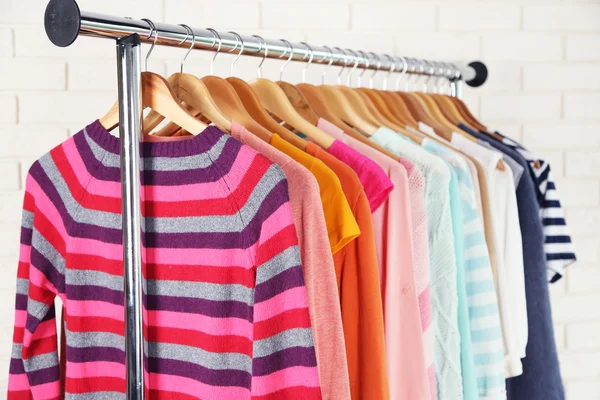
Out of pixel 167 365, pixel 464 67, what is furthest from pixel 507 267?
pixel 167 365

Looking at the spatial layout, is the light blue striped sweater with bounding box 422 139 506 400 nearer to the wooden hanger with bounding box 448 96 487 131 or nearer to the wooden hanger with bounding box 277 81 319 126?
the wooden hanger with bounding box 277 81 319 126

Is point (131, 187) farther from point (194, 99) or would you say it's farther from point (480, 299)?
point (480, 299)

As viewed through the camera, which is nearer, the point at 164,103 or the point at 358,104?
the point at 164,103

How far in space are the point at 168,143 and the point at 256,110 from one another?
21 centimetres

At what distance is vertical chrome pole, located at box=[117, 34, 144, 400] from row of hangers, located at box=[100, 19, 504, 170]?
80 millimetres

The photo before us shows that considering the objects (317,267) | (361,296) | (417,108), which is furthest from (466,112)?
(317,267)

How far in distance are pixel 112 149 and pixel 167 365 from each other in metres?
0.33

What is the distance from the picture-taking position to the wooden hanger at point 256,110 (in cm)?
→ 117

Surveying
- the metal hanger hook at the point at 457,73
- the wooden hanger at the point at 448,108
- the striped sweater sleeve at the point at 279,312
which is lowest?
the striped sweater sleeve at the point at 279,312

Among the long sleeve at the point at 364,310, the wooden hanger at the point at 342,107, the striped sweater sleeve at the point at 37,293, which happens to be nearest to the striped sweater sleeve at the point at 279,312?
the long sleeve at the point at 364,310

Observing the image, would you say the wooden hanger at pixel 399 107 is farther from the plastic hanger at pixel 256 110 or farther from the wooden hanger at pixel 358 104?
the plastic hanger at pixel 256 110

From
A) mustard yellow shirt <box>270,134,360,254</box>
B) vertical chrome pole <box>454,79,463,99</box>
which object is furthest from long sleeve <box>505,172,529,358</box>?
mustard yellow shirt <box>270,134,360,254</box>

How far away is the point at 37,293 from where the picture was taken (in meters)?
1.14

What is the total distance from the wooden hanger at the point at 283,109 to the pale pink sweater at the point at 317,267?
20cm
